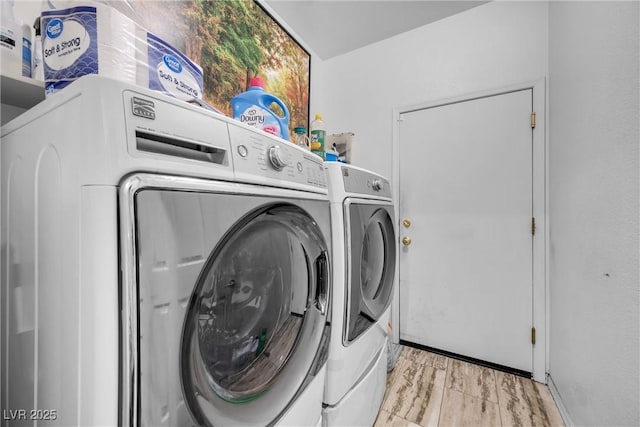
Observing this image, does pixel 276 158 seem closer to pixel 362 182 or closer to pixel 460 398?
pixel 362 182

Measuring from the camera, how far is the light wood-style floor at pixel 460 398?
123cm

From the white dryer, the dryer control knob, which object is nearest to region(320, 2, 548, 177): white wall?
the white dryer

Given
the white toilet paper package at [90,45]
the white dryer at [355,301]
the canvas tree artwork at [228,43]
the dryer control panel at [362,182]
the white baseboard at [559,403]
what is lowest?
the white baseboard at [559,403]

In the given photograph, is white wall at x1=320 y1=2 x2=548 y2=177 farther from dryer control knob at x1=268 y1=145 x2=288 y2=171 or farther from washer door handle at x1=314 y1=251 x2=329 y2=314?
dryer control knob at x1=268 y1=145 x2=288 y2=171

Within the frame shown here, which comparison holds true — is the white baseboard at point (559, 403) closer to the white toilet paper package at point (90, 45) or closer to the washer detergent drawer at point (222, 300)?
the washer detergent drawer at point (222, 300)

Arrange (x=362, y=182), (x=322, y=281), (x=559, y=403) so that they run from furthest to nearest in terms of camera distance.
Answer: (x=559, y=403), (x=362, y=182), (x=322, y=281)

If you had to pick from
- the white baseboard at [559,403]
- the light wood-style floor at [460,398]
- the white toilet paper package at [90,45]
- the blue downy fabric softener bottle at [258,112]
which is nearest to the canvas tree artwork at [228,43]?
the blue downy fabric softener bottle at [258,112]

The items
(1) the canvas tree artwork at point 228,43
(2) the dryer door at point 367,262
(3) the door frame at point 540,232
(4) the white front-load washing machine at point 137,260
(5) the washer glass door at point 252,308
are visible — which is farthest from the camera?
(3) the door frame at point 540,232

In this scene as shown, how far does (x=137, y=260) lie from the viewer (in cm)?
35

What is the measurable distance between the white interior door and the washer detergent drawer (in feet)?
4.43

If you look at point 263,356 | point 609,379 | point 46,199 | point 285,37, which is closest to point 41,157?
point 46,199

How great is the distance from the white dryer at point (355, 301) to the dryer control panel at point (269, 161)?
0.18 metres

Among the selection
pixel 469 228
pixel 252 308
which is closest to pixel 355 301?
pixel 252 308

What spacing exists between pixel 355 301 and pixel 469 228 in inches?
49.1
